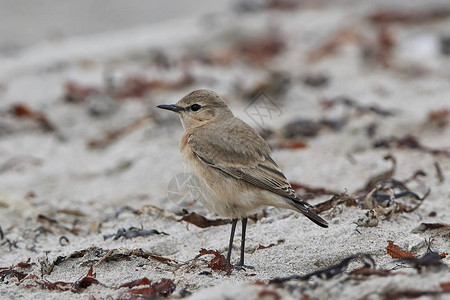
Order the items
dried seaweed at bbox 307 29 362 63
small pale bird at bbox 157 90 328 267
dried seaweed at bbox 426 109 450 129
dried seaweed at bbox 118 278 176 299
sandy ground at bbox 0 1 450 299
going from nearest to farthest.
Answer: dried seaweed at bbox 118 278 176 299 < sandy ground at bbox 0 1 450 299 < small pale bird at bbox 157 90 328 267 < dried seaweed at bbox 426 109 450 129 < dried seaweed at bbox 307 29 362 63

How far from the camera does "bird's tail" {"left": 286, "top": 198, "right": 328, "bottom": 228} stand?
4.71 metres

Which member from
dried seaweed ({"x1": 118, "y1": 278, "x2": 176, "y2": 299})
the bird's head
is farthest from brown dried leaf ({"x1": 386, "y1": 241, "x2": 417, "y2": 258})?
the bird's head

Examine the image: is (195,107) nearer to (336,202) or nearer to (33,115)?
(336,202)

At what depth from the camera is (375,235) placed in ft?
16.6

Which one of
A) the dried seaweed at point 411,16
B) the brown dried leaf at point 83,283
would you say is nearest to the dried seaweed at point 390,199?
the brown dried leaf at point 83,283

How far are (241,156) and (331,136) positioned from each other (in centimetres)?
329

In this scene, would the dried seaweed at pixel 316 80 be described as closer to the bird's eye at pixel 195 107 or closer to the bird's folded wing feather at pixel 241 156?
the bird's eye at pixel 195 107

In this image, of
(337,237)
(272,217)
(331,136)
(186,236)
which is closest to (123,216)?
(186,236)

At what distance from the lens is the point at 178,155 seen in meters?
7.98

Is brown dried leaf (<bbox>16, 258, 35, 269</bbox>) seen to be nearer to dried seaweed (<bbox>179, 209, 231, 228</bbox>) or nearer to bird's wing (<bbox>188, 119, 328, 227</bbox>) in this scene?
dried seaweed (<bbox>179, 209, 231, 228</bbox>)

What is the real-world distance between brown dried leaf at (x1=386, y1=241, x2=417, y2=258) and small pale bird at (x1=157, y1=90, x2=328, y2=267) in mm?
496

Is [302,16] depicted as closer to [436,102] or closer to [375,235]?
[436,102]

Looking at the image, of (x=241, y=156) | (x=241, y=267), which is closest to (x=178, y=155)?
(x=241, y=156)

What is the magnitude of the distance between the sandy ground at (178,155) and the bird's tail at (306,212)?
Answer: 1.03ft
